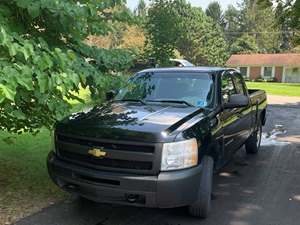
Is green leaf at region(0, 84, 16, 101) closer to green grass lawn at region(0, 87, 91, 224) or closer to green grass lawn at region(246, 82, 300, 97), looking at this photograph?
green grass lawn at region(0, 87, 91, 224)

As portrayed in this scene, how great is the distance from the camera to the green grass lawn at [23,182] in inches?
225

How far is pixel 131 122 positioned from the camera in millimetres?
5301

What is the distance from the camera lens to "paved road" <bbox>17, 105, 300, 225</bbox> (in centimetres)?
544

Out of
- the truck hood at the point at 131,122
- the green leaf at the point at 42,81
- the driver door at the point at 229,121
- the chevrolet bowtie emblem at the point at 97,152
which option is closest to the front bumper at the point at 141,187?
the chevrolet bowtie emblem at the point at 97,152

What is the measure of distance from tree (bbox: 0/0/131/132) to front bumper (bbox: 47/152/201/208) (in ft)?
3.08

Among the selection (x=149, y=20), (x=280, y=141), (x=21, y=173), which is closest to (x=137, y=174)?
(x=21, y=173)

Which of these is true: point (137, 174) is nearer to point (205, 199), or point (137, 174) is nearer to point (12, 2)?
point (205, 199)

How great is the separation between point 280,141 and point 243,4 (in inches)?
4139

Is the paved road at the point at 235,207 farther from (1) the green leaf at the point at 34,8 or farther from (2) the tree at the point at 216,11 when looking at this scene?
(2) the tree at the point at 216,11

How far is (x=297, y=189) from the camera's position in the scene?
22.5 feet

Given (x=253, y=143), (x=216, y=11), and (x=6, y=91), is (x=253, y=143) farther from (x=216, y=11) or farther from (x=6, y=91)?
(x=216, y=11)

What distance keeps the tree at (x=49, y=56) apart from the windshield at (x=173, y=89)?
2.23 feet

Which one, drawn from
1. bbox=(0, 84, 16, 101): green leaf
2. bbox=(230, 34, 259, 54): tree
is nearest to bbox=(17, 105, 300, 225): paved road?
bbox=(0, 84, 16, 101): green leaf

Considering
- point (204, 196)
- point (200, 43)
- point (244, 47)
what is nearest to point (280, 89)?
point (200, 43)
